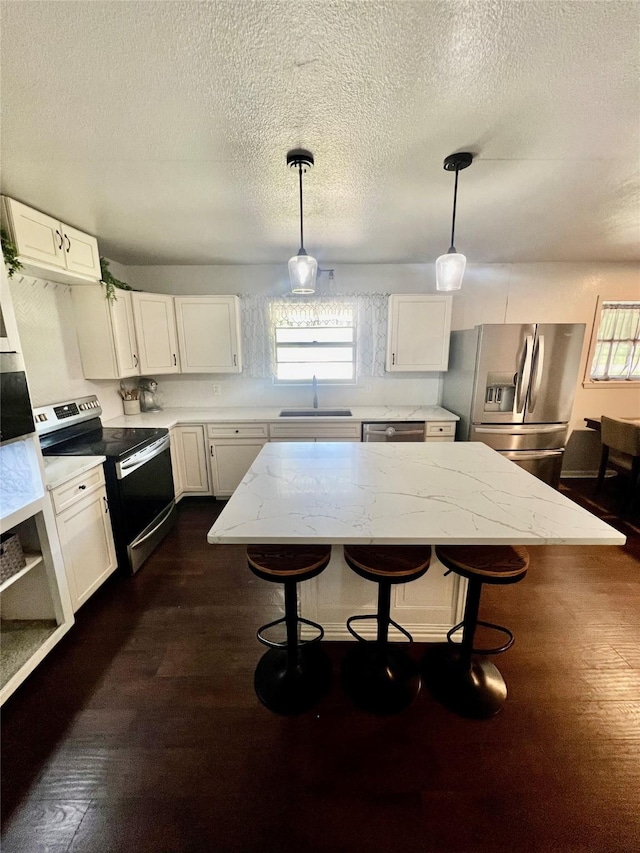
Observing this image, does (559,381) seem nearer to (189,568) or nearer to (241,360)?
(241,360)

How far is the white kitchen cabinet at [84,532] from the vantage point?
1806 millimetres

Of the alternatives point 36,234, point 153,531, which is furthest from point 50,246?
point 153,531

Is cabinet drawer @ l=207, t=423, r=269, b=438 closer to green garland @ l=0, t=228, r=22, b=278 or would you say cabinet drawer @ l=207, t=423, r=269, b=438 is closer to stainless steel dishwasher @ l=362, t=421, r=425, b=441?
stainless steel dishwasher @ l=362, t=421, r=425, b=441

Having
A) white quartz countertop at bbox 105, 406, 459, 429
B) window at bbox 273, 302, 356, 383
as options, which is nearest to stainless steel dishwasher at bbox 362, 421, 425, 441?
white quartz countertop at bbox 105, 406, 459, 429

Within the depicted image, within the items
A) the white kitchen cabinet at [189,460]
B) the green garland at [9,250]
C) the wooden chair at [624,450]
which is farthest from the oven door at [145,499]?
the wooden chair at [624,450]

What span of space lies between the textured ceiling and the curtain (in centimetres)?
133

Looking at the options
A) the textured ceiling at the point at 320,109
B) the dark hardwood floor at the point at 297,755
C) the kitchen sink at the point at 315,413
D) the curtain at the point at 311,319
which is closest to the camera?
the textured ceiling at the point at 320,109

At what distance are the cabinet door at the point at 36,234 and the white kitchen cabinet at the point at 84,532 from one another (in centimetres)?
137

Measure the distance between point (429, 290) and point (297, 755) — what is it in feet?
12.8

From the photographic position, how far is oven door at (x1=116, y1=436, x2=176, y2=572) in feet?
7.41

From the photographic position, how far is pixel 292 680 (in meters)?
1.53

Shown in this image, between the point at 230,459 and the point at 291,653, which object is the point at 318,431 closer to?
the point at 230,459

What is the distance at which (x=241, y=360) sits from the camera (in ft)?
11.5

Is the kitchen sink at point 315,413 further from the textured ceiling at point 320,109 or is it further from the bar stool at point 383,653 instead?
the bar stool at point 383,653
